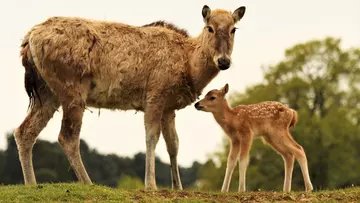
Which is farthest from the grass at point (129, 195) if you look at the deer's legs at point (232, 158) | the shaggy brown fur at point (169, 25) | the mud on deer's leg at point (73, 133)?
the shaggy brown fur at point (169, 25)

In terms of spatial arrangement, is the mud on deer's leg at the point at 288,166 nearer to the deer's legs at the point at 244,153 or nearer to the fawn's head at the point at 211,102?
the deer's legs at the point at 244,153

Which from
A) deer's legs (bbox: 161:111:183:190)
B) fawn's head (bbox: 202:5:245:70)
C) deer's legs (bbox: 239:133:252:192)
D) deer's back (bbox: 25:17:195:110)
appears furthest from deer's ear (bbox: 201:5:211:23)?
deer's legs (bbox: 239:133:252:192)

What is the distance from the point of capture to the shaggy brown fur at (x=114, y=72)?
1603cm

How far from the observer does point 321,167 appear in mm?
44156

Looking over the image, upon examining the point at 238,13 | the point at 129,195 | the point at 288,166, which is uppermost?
the point at 238,13

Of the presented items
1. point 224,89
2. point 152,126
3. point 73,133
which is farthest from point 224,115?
point 73,133

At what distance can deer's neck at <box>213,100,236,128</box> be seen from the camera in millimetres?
18891

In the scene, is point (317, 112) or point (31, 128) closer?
point (31, 128)

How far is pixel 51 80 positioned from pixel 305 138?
29.8 meters

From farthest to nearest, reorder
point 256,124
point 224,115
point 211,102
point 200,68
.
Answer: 1. point 211,102
2. point 224,115
3. point 256,124
4. point 200,68

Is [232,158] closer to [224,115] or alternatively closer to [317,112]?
[224,115]

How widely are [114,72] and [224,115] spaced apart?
144 inches

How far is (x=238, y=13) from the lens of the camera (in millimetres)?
17000

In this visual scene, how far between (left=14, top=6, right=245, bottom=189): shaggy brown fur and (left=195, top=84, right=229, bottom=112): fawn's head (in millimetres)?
1985
